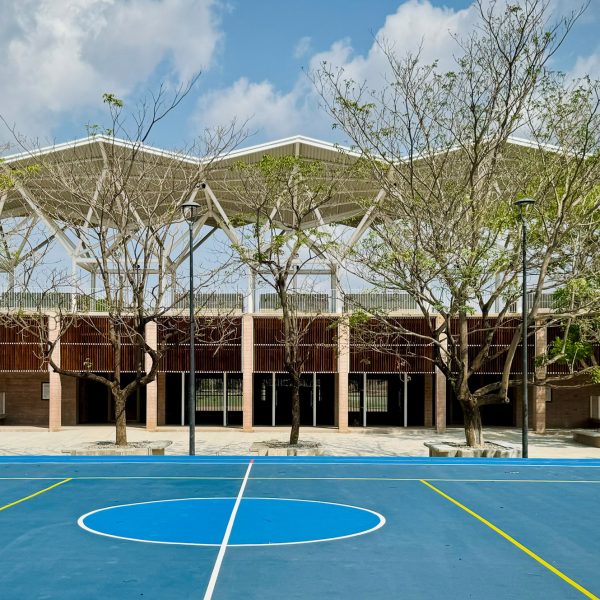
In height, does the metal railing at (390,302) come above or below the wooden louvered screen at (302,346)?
above

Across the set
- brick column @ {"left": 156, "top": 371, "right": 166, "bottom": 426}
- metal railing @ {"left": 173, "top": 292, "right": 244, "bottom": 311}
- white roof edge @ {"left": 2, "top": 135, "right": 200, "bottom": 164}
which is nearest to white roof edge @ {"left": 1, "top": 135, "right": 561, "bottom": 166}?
white roof edge @ {"left": 2, "top": 135, "right": 200, "bottom": 164}

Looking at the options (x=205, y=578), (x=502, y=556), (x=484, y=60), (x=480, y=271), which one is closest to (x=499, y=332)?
(x=480, y=271)

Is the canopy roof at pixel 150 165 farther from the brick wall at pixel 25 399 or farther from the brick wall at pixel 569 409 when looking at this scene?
the brick wall at pixel 569 409

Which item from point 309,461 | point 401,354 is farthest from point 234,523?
point 401,354

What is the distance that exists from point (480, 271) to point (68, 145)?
21.5m

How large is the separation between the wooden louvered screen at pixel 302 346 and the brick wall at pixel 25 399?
11498 millimetres

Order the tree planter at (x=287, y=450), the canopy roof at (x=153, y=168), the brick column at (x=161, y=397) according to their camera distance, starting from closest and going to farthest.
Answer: the tree planter at (x=287, y=450), the canopy roof at (x=153, y=168), the brick column at (x=161, y=397)

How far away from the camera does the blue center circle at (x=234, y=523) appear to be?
12.2 meters

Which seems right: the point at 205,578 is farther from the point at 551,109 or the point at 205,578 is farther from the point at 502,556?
the point at 551,109

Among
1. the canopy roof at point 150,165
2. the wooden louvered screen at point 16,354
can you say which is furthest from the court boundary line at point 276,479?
the wooden louvered screen at point 16,354

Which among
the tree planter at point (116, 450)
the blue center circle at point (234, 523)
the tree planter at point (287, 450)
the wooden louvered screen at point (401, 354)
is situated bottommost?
the tree planter at point (287, 450)

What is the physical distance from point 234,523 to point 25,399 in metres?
29.4

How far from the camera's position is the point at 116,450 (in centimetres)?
2547

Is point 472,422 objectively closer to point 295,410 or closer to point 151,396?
point 295,410
